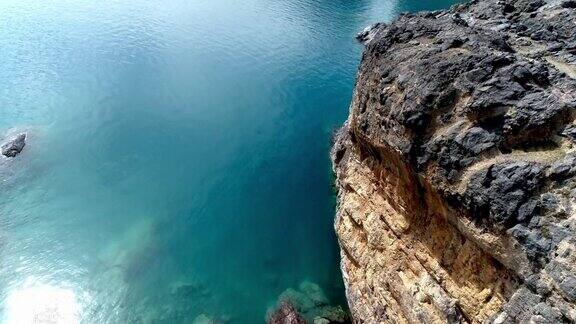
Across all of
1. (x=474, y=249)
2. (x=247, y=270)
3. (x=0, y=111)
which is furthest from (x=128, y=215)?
(x=474, y=249)

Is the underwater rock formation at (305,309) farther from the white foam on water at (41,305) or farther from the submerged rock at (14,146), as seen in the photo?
the submerged rock at (14,146)

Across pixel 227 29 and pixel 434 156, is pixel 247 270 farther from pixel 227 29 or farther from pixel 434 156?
pixel 227 29

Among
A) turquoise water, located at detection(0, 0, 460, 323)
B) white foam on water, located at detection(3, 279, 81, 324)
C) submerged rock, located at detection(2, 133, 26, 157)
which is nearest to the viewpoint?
white foam on water, located at detection(3, 279, 81, 324)

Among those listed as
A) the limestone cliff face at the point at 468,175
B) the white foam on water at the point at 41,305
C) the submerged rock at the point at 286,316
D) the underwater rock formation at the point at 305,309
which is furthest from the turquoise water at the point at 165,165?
the limestone cliff face at the point at 468,175

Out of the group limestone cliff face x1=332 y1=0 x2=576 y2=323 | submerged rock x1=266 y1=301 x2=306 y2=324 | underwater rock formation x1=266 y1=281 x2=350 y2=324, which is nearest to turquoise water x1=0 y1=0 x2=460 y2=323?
underwater rock formation x1=266 y1=281 x2=350 y2=324

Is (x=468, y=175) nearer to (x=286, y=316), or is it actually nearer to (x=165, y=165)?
(x=286, y=316)

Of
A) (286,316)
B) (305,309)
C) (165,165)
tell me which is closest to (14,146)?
(165,165)

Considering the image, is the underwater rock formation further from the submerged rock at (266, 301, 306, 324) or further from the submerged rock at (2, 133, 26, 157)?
the submerged rock at (2, 133, 26, 157)
